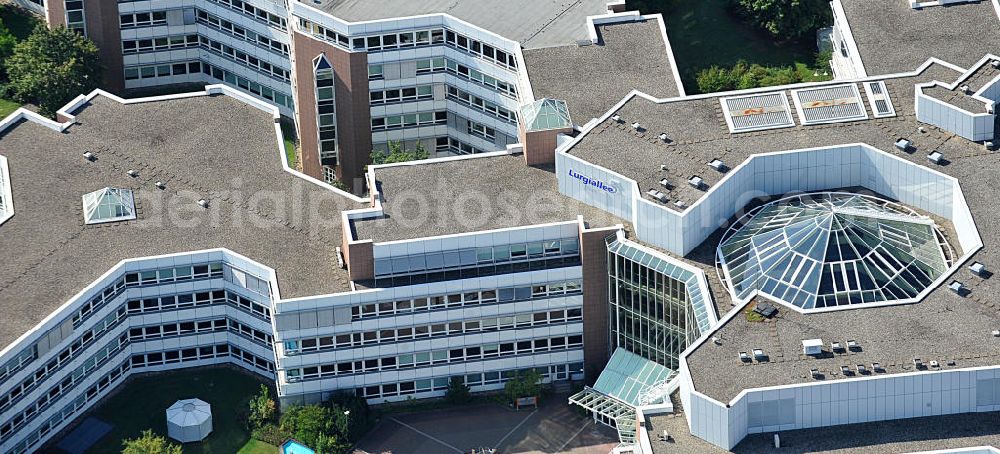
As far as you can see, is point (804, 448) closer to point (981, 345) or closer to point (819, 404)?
point (819, 404)

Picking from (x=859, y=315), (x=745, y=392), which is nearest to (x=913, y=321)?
(x=859, y=315)

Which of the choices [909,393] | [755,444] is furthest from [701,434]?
[909,393]

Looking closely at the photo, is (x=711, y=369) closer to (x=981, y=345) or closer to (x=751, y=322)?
(x=751, y=322)

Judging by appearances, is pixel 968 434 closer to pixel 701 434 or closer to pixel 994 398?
pixel 994 398

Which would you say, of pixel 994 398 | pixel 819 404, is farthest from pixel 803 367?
pixel 994 398
